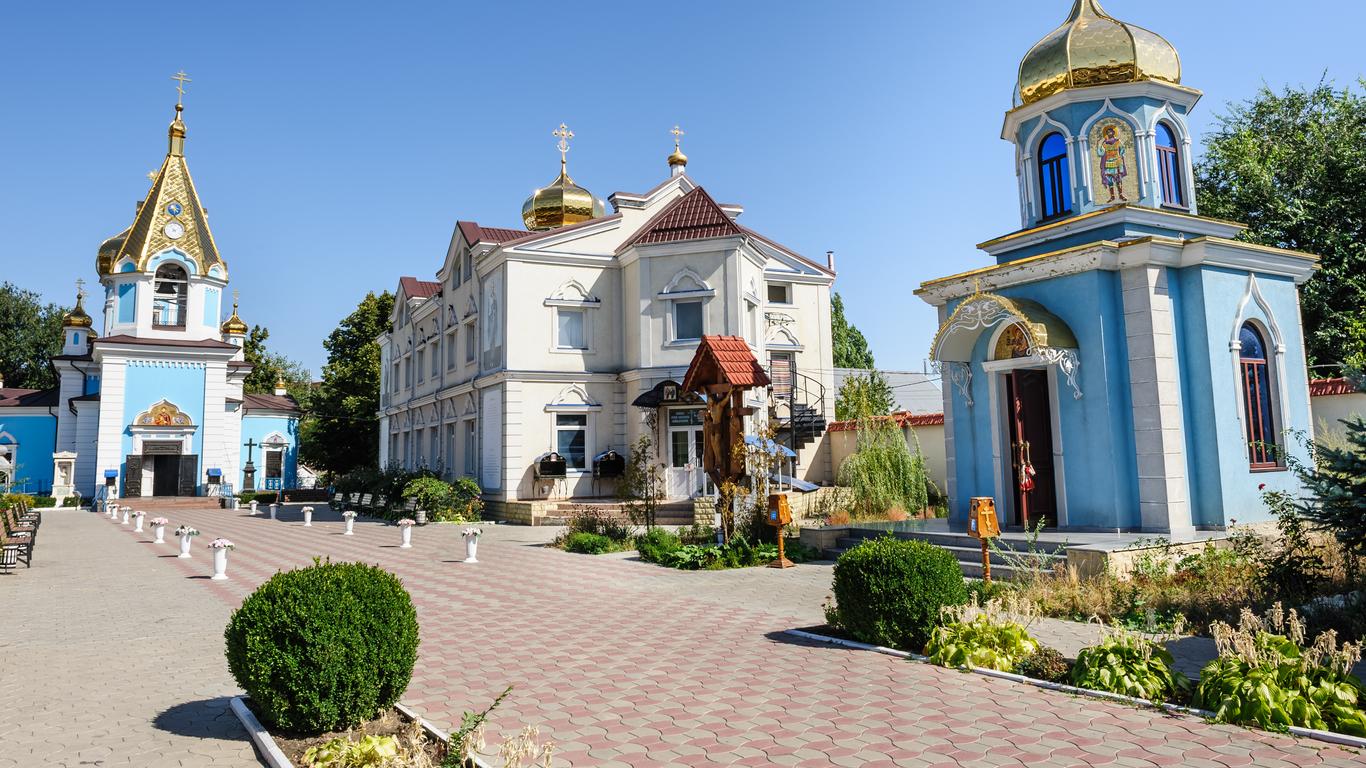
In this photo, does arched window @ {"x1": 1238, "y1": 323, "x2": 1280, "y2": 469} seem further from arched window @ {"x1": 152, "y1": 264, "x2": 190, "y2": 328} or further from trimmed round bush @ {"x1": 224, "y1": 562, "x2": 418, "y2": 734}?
arched window @ {"x1": 152, "y1": 264, "x2": 190, "y2": 328}

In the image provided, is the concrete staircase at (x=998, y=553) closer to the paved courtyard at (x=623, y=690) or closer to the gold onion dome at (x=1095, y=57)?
the paved courtyard at (x=623, y=690)

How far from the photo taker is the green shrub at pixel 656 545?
48.8 feet

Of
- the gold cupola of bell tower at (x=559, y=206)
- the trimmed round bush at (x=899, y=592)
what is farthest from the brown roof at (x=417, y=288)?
the trimmed round bush at (x=899, y=592)

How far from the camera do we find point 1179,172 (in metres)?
14.3

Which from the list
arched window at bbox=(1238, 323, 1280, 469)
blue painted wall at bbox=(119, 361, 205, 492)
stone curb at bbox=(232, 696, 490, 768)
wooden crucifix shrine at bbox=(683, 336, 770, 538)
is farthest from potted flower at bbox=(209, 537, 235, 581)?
blue painted wall at bbox=(119, 361, 205, 492)

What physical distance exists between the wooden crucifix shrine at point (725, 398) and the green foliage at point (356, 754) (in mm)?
10905

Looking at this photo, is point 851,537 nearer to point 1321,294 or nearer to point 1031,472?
point 1031,472

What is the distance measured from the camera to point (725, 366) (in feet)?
51.2

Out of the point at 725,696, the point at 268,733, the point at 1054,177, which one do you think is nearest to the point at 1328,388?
the point at 1054,177

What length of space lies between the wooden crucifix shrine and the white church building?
797 cm

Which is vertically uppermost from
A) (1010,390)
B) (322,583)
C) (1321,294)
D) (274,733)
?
(1321,294)

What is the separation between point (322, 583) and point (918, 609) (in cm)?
500

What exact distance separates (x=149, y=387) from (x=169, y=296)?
16.0 feet

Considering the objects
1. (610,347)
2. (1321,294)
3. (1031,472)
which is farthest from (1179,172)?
(610,347)
